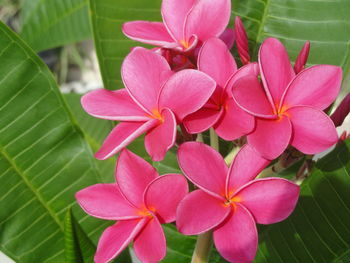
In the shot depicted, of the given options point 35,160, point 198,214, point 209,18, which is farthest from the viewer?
point 35,160

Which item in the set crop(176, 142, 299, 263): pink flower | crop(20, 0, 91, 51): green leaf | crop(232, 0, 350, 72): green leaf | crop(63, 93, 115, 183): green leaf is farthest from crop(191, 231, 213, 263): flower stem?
crop(20, 0, 91, 51): green leaf

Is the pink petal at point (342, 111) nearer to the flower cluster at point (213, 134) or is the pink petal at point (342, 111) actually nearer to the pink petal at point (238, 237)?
the flower cluster at point (213, 134)

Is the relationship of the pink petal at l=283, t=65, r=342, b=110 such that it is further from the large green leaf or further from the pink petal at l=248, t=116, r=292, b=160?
the large green leaf

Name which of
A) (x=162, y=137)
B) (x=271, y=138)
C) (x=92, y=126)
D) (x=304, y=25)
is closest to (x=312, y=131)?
(x=271, y=138)

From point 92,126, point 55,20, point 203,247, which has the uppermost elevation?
point 55,20

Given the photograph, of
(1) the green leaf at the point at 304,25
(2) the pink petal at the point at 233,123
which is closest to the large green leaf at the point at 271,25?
(1) the green leaf at the point at 304,25

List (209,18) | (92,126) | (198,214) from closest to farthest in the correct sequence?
1. (198,214)
2. (209,18)
3. (92,126)

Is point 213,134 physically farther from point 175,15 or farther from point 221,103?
point 175,15

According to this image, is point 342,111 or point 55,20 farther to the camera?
Answer: point 55,20
